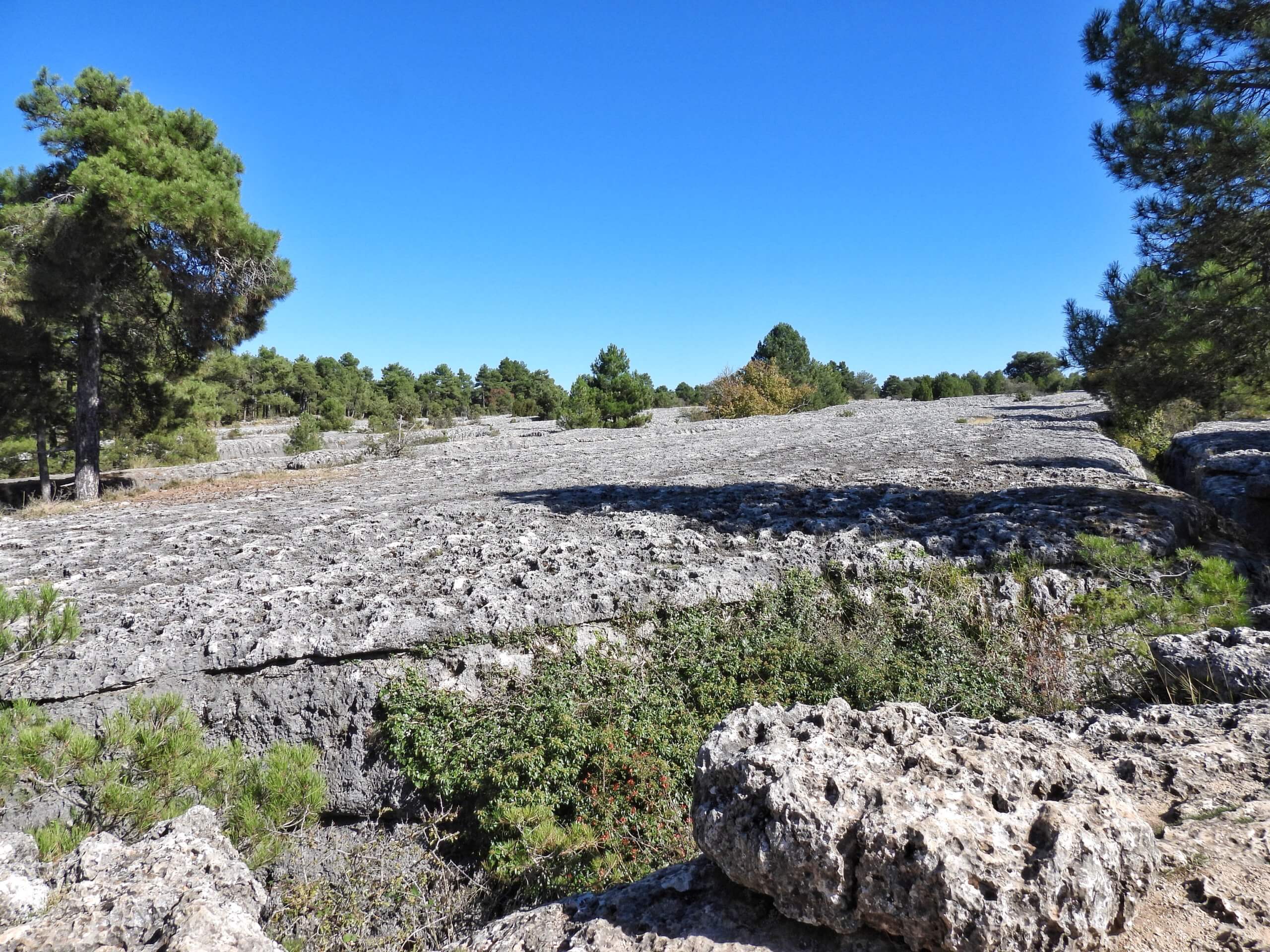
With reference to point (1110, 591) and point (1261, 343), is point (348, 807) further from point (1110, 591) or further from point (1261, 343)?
point (1261, 343)

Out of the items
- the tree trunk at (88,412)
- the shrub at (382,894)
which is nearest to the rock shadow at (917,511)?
the shrub at (382,894)

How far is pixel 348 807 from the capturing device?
12.5ft

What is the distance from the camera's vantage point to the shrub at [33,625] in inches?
108

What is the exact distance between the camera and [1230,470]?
9406 mm

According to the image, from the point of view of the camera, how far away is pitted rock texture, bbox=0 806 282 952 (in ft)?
5.65

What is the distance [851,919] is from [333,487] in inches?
405

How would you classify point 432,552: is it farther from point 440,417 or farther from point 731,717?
point 440,417

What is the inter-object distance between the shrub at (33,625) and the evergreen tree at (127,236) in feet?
35.7

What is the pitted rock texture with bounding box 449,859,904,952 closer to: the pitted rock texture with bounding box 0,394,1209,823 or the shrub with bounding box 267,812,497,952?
the shrub with bounding box 267,812,497,952

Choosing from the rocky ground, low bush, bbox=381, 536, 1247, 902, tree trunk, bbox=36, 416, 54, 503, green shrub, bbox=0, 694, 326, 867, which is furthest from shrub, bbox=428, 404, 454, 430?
green shrub, bbox=0, 694, 326, 867

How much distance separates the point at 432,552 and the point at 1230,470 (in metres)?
11.2

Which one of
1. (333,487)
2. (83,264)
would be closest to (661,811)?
(333,487)

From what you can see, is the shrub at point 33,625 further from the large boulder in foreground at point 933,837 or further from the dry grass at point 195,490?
the dry grass at point 195,490

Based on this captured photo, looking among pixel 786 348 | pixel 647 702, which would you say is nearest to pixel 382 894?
pixel 647 702
